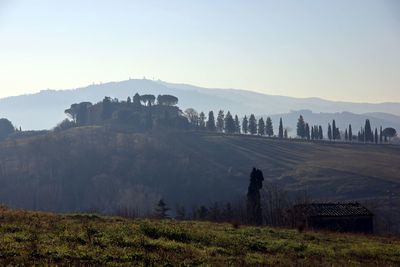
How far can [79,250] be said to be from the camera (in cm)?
1730

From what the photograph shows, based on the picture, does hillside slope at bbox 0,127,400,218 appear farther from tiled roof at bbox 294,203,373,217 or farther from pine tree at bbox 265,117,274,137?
tiled roof at bbox 294,203,373,217

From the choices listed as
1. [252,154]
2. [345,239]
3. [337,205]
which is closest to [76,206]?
[252,154]

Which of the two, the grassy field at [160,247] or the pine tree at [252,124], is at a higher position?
the pine tree at [252,124]

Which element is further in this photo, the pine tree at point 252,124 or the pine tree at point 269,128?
the pine tree at point 252,124

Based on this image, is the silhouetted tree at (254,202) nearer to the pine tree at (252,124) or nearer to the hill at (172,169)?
the hill at (172,169)

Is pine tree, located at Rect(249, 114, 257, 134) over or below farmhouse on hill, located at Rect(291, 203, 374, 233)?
over

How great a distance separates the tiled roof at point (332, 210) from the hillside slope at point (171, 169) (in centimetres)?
6101

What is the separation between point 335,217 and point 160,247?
36769 mm

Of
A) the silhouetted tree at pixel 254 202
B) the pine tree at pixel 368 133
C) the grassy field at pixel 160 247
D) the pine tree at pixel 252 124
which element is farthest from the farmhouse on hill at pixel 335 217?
the pine tree at pixel 252 124

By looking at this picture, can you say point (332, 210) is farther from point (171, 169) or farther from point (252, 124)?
point (252, 124)

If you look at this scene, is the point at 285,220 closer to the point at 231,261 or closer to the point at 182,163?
the point at 231,261

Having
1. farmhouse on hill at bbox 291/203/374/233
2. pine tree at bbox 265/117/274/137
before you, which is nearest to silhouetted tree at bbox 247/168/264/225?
farmhouse on hill at bbox 291/203/374/233

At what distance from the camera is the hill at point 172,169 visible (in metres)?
131

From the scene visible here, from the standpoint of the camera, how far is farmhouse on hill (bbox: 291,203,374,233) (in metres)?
52.6
